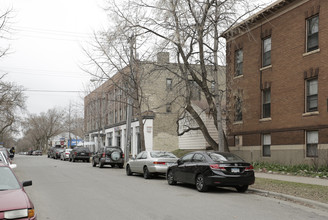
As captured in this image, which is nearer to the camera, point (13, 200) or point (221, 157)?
point (13, 200)

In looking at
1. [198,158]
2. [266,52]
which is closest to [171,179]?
[198,158]

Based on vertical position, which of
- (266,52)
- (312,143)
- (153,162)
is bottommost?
(153,162)

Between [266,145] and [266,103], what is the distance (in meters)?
2.64

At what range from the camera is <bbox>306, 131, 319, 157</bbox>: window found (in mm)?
19786

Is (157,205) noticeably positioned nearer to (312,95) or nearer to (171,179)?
(171,179)

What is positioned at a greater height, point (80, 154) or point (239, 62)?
point (239, 62)

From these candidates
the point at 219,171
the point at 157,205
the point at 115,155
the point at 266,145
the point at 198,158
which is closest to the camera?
the point at 157,205

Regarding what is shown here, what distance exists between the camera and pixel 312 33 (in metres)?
20.4

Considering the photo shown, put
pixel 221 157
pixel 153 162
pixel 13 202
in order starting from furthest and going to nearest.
Answer: pixel 153 162, pixel 221 157, pixel 13 202

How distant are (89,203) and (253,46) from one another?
1769cm

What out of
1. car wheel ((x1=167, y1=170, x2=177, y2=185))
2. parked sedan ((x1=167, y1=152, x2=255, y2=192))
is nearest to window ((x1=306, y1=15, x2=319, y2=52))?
parked sedan ((x1=167, y1=152, x2=255, y2=192))

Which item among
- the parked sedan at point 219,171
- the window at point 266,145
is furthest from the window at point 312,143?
the parked sedan at point 219,171

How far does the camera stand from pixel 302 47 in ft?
68.1

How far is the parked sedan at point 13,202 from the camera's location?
5.89 metres
